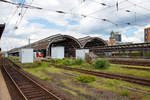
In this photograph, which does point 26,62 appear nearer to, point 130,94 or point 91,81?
point 91,81

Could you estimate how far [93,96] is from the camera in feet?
27.7

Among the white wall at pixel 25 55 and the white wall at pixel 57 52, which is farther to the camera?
the white wall at pixel 57 52

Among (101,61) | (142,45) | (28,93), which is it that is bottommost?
(28,93)

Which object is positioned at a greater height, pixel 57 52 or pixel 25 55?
pixel 57 52

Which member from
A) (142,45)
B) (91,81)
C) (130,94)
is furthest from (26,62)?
(130,94)

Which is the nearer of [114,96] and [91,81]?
[114,96]

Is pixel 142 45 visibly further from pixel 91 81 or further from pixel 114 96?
pixel 114 96

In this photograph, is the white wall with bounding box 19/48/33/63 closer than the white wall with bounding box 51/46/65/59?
Yes

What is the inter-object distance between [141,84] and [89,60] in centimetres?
1732

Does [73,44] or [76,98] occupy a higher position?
[73,44]

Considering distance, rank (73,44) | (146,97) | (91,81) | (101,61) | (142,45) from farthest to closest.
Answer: (73,44) → (142,45) → (101,61) → (91,81) → (146,97)

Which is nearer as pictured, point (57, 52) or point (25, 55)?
point (25, 55)

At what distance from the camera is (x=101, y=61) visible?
2031cm

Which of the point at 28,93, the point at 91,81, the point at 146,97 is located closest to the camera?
the point at 146,97
